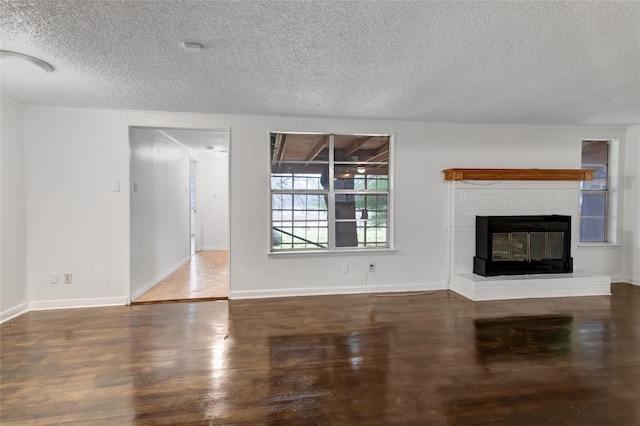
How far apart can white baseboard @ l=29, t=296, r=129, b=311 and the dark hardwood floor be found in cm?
14

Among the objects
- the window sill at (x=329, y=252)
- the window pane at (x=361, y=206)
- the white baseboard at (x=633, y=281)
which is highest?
the window pane at (x=361, y=206)

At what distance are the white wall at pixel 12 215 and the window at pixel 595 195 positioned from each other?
7519 mm

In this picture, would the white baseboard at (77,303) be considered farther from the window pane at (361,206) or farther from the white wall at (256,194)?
the window pane at (361,206)

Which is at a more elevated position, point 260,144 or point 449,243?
point 260,144

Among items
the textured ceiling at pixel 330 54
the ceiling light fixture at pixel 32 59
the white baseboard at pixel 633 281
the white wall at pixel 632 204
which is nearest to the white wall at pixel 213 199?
the textured ceiling at pixel 330 54

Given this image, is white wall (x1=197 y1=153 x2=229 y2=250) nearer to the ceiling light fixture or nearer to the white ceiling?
the white ceiling

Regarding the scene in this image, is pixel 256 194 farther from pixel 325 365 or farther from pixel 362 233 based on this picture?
pixel 325 365

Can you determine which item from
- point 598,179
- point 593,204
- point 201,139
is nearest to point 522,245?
point 593,204

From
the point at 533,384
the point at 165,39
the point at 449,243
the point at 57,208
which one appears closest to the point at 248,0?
the point at 165,39

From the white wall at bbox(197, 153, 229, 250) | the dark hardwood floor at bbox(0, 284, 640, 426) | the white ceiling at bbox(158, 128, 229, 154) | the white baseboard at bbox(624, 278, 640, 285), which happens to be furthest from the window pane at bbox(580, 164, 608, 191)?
the white wall at bbox(197, 153, 229, 250)

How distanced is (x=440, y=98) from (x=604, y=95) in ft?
5.51

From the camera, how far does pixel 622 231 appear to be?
5.05m

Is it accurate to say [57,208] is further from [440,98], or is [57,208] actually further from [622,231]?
[622,231]

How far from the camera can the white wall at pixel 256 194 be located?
3.86 meters
